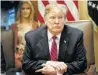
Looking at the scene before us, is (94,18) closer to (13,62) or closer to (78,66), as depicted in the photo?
(78,66)

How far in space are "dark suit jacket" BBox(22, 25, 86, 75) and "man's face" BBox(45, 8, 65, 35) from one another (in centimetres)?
9

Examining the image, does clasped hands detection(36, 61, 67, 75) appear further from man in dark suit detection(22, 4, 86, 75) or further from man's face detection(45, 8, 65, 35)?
man's face detection(45, 8, 65, 35)

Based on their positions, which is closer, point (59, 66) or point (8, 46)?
point (59, 66)

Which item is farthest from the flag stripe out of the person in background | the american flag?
the person in background

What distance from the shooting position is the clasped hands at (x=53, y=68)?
1947 mm

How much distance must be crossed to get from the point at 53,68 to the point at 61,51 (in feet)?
0.74

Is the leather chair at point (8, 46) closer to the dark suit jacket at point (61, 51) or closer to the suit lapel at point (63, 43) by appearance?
the dark suit jacket at point (61, 51)

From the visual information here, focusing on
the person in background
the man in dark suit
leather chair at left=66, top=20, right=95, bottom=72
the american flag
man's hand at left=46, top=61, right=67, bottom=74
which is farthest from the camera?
the american flag

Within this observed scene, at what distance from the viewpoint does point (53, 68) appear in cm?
197

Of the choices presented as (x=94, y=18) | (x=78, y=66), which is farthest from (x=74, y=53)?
(x=94, y=18)

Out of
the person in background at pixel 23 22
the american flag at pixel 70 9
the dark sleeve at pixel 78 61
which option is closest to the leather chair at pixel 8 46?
the person in background at pixel 23 22

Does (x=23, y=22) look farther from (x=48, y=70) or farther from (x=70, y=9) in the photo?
(x=48, y=70)

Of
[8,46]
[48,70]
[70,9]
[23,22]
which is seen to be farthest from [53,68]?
[70,9]

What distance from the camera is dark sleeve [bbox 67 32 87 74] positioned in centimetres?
201
